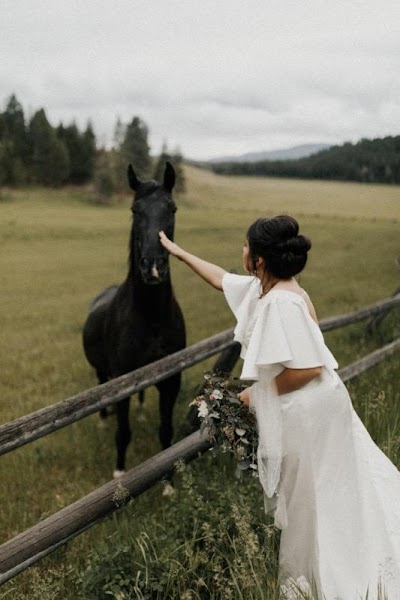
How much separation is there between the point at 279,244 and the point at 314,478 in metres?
1.36

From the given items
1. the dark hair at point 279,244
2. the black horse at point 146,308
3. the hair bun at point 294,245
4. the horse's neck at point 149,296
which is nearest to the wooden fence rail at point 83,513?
the black horse at point 146,308

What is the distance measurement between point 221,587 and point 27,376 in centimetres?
676

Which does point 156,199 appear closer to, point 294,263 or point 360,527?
point 294,263

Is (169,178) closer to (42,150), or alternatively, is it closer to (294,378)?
(294,378)

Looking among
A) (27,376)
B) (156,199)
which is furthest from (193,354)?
(27,376)

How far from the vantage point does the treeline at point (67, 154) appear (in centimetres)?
6475

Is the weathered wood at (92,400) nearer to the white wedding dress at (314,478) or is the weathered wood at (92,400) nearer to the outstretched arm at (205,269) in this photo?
the outstretched arm at (205,269)

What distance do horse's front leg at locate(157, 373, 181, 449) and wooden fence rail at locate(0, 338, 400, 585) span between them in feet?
4.46

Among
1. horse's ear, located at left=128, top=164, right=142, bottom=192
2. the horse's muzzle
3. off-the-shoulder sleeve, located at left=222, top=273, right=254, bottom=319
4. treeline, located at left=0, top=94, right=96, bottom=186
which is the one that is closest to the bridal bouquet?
off-the-shoulder sleeve, located at left=222, top=273, right=254, bottom=319

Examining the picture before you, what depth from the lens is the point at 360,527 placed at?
9.61ft

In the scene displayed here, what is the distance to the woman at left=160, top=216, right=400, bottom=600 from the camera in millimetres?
2793

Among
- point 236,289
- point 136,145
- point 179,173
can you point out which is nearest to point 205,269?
point 236,289

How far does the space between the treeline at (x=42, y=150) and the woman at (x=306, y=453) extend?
71992 mm

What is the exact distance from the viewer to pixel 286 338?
2.79 m
